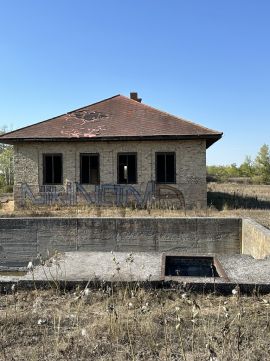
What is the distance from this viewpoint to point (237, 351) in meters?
3.33

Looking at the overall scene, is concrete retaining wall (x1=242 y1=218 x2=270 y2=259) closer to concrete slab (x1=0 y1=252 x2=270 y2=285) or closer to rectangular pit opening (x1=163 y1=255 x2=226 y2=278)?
concrete slab (x1=0 y1=252 x2=270 y2=285)

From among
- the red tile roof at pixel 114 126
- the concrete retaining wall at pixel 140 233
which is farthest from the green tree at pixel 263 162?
the concrete retaining wall at pixel 140 233

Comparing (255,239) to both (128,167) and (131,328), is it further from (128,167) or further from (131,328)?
(128,167)

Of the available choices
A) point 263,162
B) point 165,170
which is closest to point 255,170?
point 263,162

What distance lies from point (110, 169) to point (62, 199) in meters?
2.57

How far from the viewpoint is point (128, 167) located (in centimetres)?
1778

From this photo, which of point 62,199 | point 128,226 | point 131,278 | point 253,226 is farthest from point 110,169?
point 131,278

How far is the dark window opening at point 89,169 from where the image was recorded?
58.5ft

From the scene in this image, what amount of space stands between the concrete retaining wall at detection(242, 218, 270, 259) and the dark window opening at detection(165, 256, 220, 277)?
1.54 meters

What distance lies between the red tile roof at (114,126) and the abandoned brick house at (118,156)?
43mm

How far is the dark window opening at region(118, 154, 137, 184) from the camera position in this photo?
1764 centimetres

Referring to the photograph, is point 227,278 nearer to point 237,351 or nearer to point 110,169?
point 237,351

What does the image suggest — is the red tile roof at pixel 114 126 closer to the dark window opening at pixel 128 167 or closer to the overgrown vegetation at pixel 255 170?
the dark window opening at pixel 128 167

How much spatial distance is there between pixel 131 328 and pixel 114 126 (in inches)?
581
